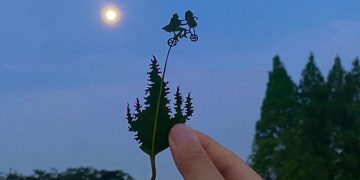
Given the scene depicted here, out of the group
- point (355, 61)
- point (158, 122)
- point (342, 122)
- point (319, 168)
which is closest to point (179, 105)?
point (158, 122)

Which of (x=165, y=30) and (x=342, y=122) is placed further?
(x=342, y=122)

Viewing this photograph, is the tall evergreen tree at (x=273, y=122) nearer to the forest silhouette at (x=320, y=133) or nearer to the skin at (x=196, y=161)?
the forest silhouette at (x=320, y=133)

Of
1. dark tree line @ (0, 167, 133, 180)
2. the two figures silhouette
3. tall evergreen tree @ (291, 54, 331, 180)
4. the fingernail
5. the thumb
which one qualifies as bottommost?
the thumb

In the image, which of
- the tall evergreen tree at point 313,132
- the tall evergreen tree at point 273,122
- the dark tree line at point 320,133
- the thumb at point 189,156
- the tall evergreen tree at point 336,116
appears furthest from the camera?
the tall evergreen tree at point 273,122

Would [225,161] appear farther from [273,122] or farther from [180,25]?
[273,122]

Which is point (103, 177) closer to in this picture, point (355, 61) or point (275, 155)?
point (275, 155)

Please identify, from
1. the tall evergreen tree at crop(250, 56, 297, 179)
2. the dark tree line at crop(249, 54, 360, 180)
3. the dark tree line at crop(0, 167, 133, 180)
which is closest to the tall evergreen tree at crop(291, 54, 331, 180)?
the dark tree line at crop(249, 54, 360, 180)

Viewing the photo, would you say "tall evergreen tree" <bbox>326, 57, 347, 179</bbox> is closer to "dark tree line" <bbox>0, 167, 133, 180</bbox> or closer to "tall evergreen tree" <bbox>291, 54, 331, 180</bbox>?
"tall evergreen tree" <bbox>291, 54, 331, 180</bbox>

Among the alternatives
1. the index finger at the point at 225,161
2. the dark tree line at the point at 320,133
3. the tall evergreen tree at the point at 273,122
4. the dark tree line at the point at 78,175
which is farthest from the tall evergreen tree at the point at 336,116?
the index finger at the point at 225,161
